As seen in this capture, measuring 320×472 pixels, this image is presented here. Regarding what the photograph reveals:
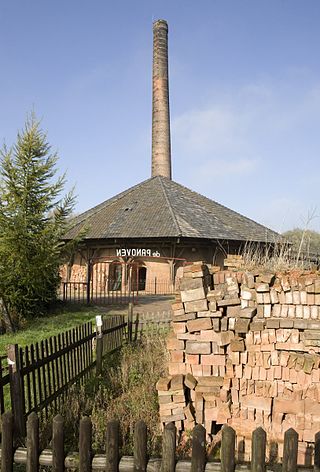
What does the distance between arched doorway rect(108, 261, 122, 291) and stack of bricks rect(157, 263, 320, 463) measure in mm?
18272

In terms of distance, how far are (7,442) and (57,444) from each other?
0.39 metres

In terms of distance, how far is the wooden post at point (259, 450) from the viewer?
8.80ft

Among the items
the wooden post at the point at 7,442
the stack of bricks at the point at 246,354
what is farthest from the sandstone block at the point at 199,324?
the wooden post at the point at 7,442

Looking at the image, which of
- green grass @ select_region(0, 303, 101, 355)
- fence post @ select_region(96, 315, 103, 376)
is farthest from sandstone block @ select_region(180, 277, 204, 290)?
green grass @ select_region(0, 303, 101, 355)

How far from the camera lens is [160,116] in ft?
108

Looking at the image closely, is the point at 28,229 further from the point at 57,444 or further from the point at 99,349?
the point at 57,444

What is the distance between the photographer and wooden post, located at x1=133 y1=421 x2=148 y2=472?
2777mm

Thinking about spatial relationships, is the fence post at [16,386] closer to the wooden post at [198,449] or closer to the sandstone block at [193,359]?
the sandstone block at [193,359]

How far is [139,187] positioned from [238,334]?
2516 centimetres

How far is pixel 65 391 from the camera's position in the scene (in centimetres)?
626

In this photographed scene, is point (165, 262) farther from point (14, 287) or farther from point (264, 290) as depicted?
point (264, 290)

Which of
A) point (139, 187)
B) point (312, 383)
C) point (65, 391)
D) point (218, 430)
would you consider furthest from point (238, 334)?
point (139, 187)

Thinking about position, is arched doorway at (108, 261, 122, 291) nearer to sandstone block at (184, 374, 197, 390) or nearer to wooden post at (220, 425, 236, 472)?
sandstone block at (184, 374, 197, 390)

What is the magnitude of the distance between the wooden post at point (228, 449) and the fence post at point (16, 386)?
293cm
